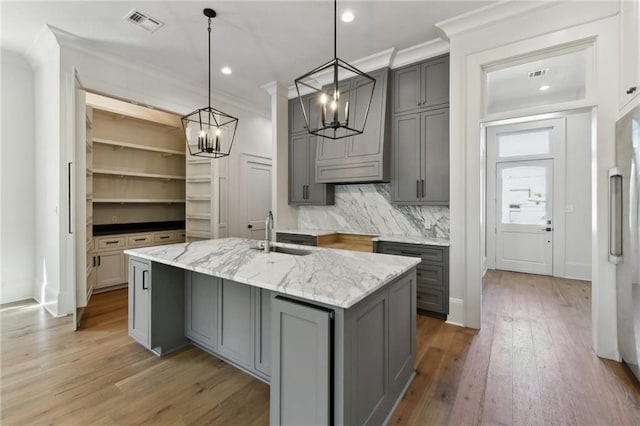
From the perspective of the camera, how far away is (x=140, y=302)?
8.25 feet

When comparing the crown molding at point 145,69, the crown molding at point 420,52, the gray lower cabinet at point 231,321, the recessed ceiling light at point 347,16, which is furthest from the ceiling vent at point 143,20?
the crown molding at point 420,52

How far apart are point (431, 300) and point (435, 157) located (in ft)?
5.48

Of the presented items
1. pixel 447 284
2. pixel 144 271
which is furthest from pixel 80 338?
pixel 447 284

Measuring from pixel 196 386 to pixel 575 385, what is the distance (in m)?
2.71

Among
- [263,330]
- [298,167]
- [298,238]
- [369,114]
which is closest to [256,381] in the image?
[263,330]

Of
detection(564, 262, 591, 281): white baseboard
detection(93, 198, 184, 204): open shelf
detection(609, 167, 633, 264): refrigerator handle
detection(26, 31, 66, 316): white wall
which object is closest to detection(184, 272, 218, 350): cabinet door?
detection(26, 31, 66, 316): white wall

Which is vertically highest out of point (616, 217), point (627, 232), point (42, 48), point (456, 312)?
point (42, 48)

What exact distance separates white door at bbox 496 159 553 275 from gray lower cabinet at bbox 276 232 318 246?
3801 millimetres

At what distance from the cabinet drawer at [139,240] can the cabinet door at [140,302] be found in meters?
2.23

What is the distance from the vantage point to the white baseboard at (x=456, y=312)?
308cm

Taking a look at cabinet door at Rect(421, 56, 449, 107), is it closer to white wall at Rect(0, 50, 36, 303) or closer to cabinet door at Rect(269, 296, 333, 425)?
cabinet door at Rect(269, 296, 333, 425)

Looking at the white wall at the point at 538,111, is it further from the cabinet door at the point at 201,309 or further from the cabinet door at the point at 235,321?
the cabinet door at the point at 201,309

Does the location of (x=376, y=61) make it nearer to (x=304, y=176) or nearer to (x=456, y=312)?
(x=304, y=176)

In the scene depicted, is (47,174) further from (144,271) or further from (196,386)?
(196,386)
